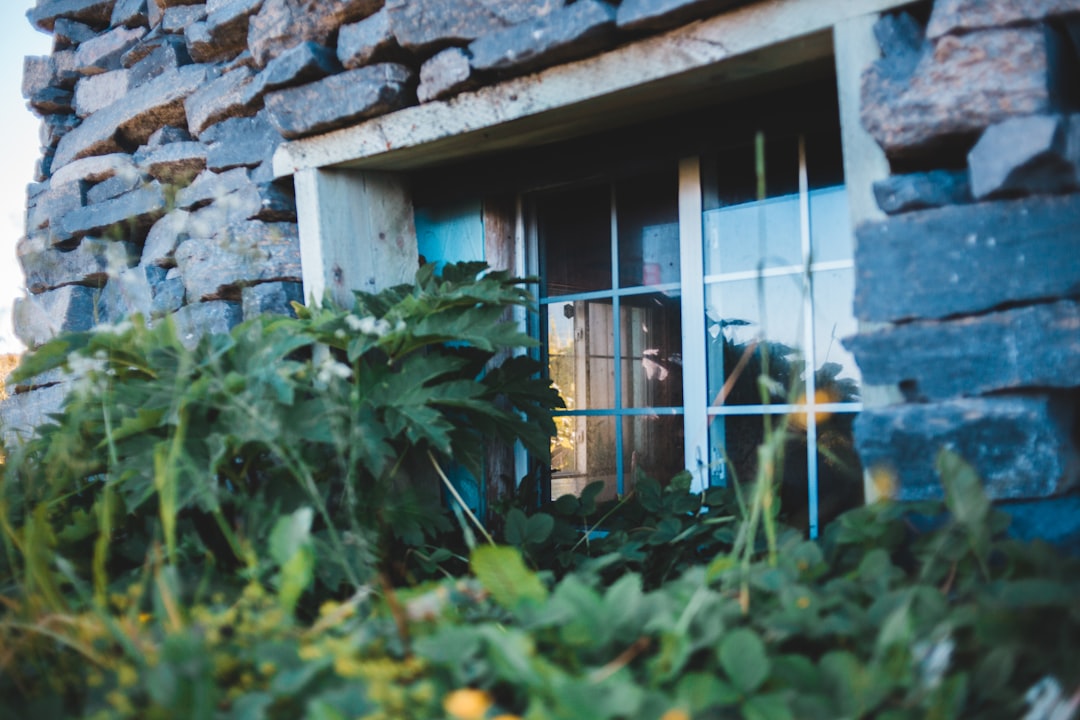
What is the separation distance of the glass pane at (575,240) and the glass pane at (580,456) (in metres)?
0.49

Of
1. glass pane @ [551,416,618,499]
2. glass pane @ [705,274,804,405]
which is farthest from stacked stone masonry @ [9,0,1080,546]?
glass pane @ [551,416,618,499]

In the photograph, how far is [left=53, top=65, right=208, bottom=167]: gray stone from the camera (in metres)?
2.99

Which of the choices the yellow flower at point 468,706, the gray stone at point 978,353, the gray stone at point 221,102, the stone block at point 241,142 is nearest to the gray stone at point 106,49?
the gray stone at point 221,102

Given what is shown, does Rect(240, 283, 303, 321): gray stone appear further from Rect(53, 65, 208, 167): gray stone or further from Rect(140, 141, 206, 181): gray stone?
Rect(53, 65, 208, 167): gray stone

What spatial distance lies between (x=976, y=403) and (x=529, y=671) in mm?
1064

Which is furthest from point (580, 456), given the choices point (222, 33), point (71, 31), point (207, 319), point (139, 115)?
point (71, 31)

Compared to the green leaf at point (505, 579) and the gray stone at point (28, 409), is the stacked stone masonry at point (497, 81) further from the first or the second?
the green leaf at point (505, 579)

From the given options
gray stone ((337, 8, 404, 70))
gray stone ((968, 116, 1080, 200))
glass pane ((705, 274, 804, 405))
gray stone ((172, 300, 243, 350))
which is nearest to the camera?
gray stone ((968, 116, 1080, 200))

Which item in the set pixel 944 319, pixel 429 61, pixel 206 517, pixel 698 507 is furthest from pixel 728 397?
pixel 206 517

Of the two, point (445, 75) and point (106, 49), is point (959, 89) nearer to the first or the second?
point (445, 75)

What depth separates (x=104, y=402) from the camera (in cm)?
186

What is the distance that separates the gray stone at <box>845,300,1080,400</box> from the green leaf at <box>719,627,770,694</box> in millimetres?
750

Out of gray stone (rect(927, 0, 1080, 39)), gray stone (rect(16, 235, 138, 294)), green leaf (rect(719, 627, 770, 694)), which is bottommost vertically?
green leaf (rect(719, 627, 770, 694))

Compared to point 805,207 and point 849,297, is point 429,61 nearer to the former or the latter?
point 805,207
